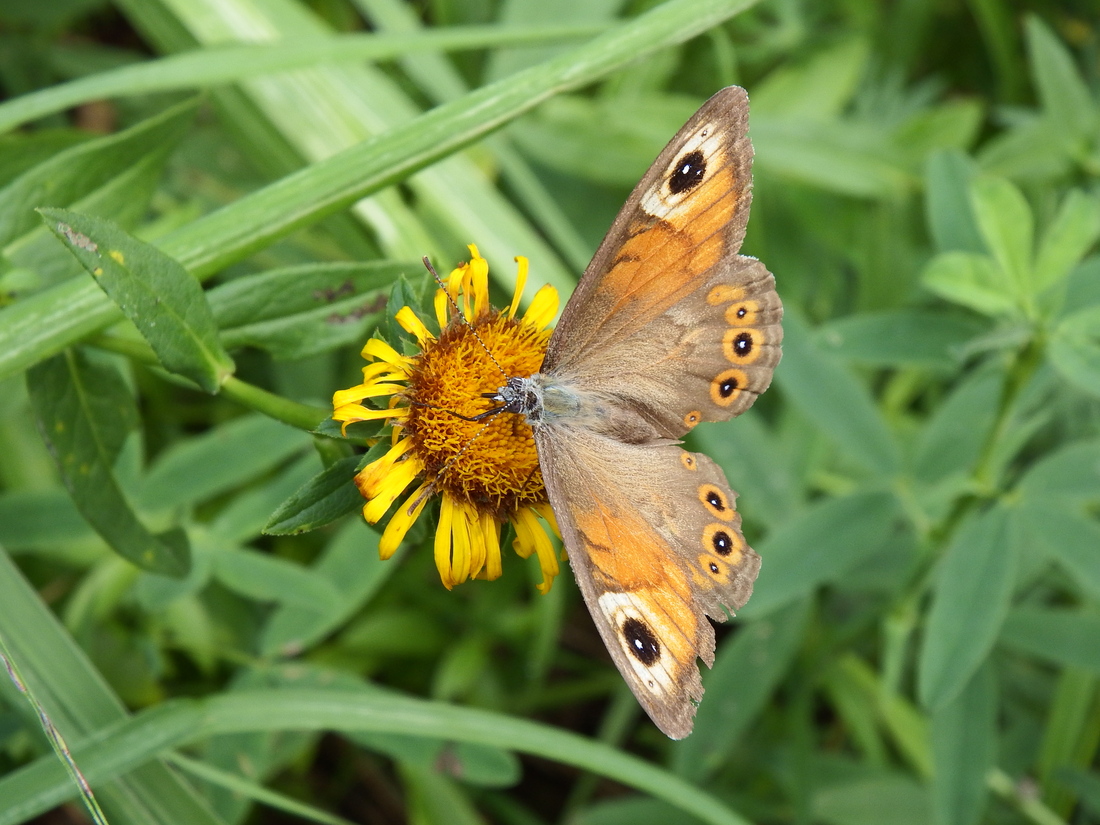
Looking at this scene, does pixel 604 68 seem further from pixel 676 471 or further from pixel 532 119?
pixel 532 119

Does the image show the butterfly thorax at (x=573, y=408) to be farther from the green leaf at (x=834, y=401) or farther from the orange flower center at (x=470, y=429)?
the green leaf at (x=834, y=401)

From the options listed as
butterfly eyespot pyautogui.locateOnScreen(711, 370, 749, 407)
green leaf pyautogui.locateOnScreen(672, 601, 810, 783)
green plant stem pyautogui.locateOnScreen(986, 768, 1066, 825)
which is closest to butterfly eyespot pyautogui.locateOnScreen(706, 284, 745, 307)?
butterfly eyespot pyautogui.locateOnScreen(711, 370, 749, 407)

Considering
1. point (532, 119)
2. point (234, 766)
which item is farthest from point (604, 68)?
point (234, 766)

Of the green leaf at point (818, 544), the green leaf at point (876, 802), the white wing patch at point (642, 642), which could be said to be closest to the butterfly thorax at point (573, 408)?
the white wing patch at point (642, 642)

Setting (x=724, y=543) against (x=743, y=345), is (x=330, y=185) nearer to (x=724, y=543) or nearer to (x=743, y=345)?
(x=743, y=345)

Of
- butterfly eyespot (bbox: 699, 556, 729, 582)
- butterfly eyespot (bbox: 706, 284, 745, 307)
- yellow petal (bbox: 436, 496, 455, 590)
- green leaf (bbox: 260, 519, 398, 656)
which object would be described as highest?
yellow petal (bbox: 436, 496, 455, 590)

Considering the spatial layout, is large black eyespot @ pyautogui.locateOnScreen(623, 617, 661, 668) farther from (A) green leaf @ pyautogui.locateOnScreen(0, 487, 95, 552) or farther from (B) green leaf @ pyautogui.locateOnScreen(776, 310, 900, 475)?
(A) green leaf @ pyautogui.locateOnScreen(0, 487, 95, 552)
